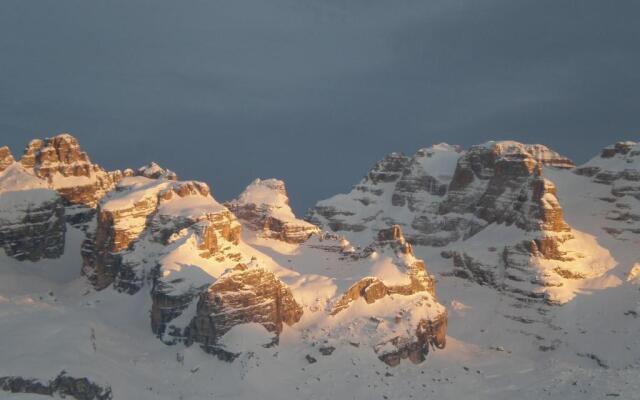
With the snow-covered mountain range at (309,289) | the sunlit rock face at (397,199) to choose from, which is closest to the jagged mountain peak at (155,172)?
the snow-covered mountain range at (309,289)

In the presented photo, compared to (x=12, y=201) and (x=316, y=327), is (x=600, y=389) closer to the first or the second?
(x=316, y=327)

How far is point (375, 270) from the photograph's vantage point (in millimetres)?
96500

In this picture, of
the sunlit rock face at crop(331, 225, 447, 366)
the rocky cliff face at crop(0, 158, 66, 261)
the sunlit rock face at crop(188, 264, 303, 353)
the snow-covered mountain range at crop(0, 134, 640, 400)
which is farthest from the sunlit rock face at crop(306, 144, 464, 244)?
the sunlit rock face at crop(188, 264, 303, 353)

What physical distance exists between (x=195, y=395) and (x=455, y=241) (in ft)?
199

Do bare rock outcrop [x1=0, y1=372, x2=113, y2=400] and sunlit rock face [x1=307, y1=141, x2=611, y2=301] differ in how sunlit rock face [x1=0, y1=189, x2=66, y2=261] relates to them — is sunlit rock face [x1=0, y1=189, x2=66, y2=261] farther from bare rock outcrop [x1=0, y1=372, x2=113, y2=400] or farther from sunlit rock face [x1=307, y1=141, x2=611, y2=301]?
sunlit rock face [x1=307, y1=141, x2=611, y2=301]

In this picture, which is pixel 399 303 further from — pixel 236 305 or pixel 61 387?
pixel 61 387

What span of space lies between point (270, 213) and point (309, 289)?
2274cm

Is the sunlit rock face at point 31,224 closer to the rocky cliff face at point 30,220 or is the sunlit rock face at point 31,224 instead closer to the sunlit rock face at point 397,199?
the rocky cliff face at point 30,220

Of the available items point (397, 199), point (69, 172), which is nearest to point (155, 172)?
point (69, 172)

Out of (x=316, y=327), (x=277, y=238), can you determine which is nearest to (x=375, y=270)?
(x=316, y=327)

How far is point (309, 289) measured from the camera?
94125mm

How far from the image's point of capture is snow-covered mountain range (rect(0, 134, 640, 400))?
80.1 m

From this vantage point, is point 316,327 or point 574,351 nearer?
point 316,327

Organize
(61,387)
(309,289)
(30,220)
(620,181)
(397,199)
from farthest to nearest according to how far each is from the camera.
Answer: (397,199)
(620,181)
(30,220)
(309,289)
(61,387)
